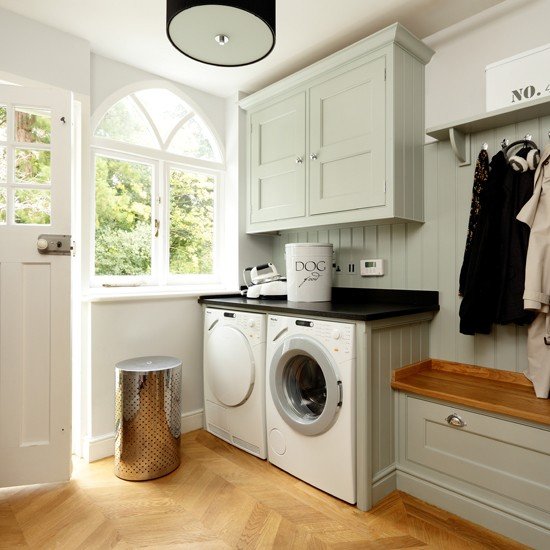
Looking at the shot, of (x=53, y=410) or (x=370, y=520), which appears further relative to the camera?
(x=53, y=410)

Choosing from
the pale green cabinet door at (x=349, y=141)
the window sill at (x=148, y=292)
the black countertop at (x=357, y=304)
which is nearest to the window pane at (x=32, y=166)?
the window sill at (x=148, y=292)

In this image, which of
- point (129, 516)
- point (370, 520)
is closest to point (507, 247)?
point (370, 520)

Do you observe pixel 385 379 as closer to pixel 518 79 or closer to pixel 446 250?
pixel 446 250

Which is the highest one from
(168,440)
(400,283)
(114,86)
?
(114,86)

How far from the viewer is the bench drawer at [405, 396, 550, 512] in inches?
61.3

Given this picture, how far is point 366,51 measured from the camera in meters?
2.15

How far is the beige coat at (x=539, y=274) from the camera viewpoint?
168 cm

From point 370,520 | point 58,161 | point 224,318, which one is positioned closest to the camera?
point 370,520

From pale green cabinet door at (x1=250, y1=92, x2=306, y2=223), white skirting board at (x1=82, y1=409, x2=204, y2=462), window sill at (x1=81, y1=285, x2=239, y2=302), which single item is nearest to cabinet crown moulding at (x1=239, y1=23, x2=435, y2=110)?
pale green cabinet door at (x1=250, y1=92, x2=306, y2=223)

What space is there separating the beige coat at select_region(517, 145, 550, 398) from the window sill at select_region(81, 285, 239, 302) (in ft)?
6.26

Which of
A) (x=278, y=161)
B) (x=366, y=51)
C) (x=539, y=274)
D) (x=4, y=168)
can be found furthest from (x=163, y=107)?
(x=539, y=274)

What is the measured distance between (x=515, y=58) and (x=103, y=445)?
305cm

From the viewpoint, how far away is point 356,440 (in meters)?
1.81

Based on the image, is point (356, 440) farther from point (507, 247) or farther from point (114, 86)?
point (114, 86)
